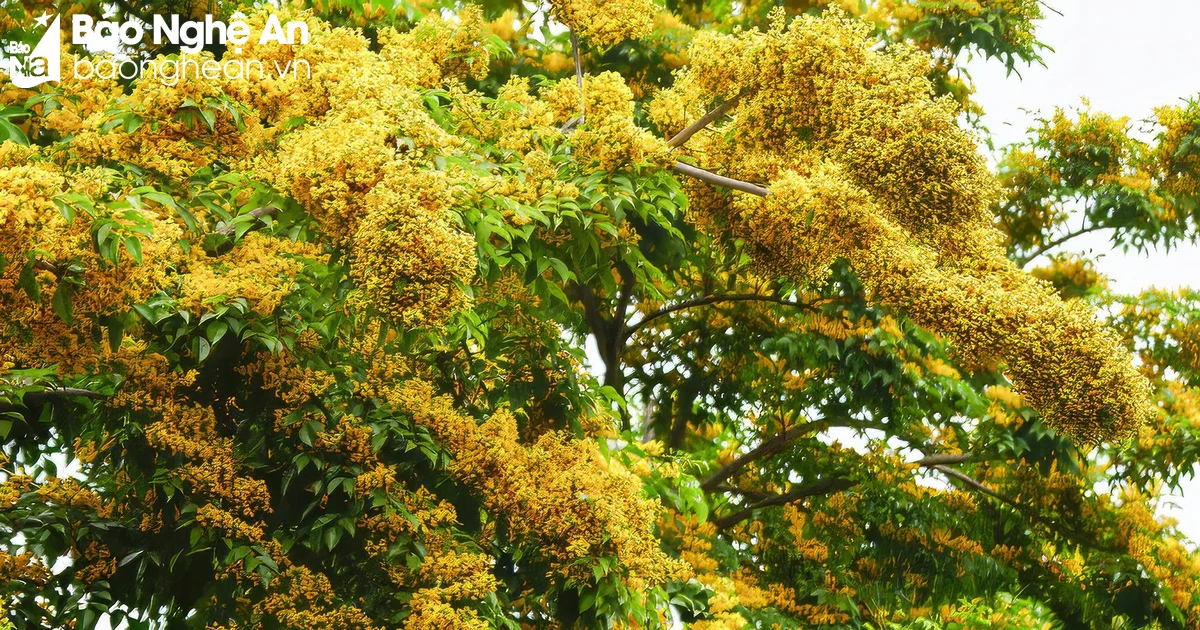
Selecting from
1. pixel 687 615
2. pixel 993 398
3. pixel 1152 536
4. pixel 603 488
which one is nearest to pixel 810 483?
pixel 993 398

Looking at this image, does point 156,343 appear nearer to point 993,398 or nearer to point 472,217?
point 472,217

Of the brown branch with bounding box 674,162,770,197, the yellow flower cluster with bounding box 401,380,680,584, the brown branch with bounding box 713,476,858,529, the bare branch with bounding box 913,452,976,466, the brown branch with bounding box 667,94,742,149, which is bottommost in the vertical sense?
the yellow flower cluster with bounding box 401,380,680,584

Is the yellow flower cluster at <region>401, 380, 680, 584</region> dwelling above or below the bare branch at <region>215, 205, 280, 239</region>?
below

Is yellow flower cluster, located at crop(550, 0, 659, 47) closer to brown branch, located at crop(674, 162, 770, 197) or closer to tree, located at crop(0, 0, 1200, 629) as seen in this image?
tree, located at crop(0, 0, 1200, 629)

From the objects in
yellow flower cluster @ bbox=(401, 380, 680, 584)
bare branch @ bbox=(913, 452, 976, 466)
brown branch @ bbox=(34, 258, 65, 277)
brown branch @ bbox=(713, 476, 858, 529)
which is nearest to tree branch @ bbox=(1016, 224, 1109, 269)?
bare branch @ bbox=(913, 452, 976, 466)

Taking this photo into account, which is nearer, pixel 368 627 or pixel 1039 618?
pixel 368 627

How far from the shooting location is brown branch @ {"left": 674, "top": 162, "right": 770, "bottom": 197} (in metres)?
5.32

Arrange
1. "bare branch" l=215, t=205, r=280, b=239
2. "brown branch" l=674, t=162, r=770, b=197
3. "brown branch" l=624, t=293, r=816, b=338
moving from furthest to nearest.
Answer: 1. "brown branch" l=624, t=293, r=816, b=338
2. "brown branch" l=674, t=162, r=770, b=197
3. "bare branch" l=215, t=205, r=280, b=239

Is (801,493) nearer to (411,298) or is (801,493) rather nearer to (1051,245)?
(1051,245)

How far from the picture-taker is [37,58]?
6.00 meters

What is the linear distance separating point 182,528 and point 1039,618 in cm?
577

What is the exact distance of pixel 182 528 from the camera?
190 inches

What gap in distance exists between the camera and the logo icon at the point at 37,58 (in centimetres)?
553

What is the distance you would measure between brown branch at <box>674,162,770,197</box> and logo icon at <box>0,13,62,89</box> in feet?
8.81
